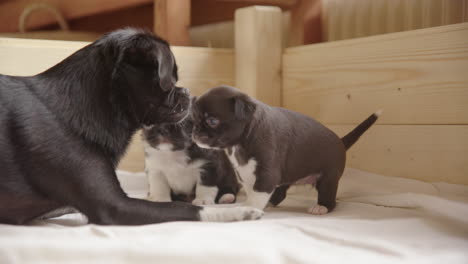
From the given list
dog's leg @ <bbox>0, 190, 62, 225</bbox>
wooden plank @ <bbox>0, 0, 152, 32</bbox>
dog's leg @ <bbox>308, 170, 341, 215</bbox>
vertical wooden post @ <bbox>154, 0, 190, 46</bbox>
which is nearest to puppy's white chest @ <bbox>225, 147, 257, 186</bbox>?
dog's leg @ <bbox>308, 170, 341, 215</bbox>

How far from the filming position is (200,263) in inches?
43.9

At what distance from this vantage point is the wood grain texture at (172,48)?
7.16ft

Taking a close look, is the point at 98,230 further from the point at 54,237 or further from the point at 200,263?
the point at 200,263

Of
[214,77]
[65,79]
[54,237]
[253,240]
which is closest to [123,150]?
[65,79]

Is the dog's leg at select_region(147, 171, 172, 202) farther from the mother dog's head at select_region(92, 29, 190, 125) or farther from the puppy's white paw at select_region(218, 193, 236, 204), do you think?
the mother dog's head at select_region(92, 29, 190, 125)

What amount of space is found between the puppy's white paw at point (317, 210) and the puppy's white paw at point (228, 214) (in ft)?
0.81

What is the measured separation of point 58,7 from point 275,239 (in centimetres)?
361

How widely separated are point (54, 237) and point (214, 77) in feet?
4.73

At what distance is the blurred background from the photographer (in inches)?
85.4

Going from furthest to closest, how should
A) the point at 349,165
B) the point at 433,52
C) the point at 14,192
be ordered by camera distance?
the point at 349,165 → the point at 433,52 → the point at 14,192

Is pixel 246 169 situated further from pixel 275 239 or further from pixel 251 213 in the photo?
pixel 275 239

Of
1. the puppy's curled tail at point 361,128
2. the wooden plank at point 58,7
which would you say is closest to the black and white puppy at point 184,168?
the puppy's curled tail at point 361,128

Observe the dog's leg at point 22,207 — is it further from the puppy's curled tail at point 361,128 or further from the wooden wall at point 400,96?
the wooden wall at point 400,96

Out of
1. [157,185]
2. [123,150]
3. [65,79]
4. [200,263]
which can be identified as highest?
[65,79]
